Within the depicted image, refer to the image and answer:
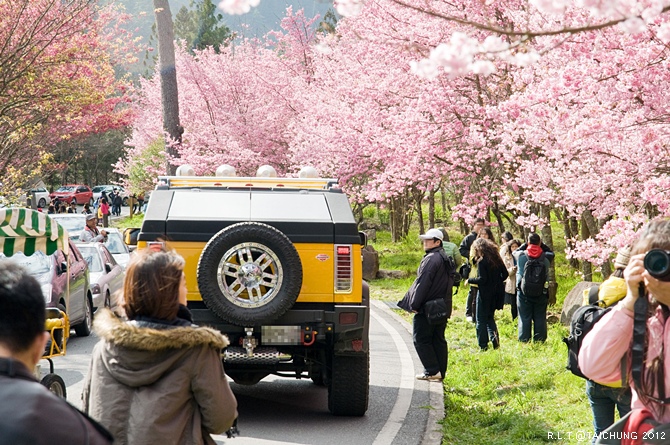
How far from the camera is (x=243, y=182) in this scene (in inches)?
385

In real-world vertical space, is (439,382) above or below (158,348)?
below

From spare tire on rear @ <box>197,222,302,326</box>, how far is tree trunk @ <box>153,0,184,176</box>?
1544cm

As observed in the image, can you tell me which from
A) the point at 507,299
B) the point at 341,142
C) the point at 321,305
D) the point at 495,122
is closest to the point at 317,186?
the point at 321,305

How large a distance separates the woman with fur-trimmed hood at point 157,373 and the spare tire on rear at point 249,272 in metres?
4.31

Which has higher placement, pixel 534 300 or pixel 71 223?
pixel 71 223

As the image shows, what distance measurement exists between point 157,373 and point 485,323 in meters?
9.40

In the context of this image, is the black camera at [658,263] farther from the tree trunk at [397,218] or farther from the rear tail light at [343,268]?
the tree trunk at [397,218]

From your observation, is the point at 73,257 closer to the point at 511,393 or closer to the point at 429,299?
the point at 429,299

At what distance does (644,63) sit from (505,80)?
714 centimetres

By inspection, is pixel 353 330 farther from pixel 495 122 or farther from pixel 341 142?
pixel 341 142

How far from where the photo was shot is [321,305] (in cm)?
892

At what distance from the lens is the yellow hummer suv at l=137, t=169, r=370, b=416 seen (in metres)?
8.47

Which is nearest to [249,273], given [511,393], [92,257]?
[511,393]

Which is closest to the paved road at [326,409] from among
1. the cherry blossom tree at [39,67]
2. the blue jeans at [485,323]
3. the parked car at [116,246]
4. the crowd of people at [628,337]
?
the crowd of people at [628,337]
